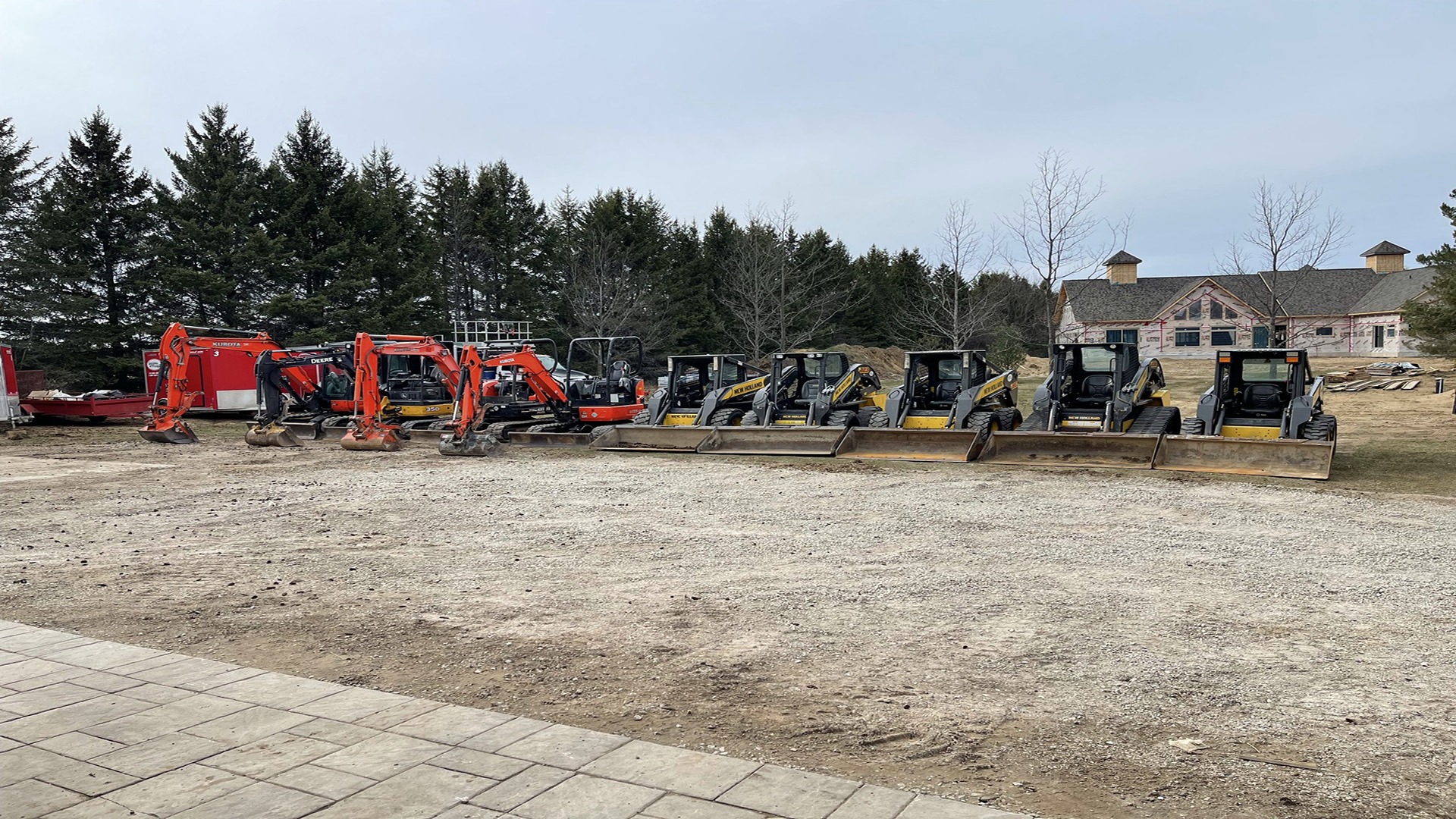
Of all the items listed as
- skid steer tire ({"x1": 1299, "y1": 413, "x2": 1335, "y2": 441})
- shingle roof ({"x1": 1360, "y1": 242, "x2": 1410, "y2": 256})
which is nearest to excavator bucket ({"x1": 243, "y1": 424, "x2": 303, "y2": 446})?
skid steer tire ({"x1": 1299, "y1": 413, "x2": 1335, "y2": 441})

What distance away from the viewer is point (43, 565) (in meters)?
8.48

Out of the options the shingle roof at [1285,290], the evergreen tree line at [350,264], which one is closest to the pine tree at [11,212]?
the evergreen tree line at [350,264]

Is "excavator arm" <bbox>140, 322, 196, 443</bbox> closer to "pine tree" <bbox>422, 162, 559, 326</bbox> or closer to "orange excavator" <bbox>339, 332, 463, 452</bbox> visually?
A: "orange excavator" <bbox>339, 332, 463, 452</bbox>

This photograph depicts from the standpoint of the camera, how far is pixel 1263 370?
16.0m

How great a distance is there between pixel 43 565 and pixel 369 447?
1153 centimetres

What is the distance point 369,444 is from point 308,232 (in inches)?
901

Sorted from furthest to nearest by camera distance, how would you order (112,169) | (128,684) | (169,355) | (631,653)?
(112,169) → (169,355) → (631,653) → (128,684)

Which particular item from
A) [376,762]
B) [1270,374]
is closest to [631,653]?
[376,762]

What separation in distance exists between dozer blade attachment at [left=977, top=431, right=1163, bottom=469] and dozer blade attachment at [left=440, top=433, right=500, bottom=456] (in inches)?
360

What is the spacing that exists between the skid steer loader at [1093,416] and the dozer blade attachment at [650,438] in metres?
5.42

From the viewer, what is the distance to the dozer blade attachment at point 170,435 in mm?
22109

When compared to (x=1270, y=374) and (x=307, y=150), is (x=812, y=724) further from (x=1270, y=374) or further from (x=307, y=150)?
(x=307, y=150)

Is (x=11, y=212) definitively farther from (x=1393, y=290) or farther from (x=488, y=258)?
(x=1393, y=290)

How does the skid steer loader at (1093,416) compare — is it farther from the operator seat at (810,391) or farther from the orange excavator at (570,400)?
the orange excavator at (570,400)
